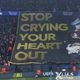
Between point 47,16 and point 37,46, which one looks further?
point 47,16

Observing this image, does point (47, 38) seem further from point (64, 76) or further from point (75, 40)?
point (64, 76)

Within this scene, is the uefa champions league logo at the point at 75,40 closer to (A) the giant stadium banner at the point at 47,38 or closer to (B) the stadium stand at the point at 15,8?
(A) the giant stadium banner at the point at 47,38

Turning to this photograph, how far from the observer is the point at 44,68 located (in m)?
12.8

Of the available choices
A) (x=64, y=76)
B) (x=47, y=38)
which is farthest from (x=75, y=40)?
(x=64, y=76)

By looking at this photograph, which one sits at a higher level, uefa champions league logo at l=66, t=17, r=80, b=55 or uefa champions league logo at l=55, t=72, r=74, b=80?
uefa champions league logo at l=66, t=17, r=80, b=55

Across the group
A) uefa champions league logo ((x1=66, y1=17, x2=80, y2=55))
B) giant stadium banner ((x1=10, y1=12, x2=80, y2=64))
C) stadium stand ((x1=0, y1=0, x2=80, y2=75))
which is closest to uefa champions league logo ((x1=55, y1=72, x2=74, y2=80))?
giant stadium banner ((x1=10, y1=12, x2=80, y2=64))

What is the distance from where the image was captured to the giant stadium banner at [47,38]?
13430 mm

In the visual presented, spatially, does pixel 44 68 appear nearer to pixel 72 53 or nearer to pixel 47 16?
pixel 72 53

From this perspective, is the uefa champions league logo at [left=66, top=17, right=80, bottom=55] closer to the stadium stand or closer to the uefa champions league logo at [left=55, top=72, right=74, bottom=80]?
the stadium stand

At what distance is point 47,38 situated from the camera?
46.8ft

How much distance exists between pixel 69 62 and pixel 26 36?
93.1 inches

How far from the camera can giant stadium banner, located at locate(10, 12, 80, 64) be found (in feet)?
44.1

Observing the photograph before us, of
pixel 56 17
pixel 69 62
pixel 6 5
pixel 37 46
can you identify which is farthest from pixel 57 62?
pixel 6 5

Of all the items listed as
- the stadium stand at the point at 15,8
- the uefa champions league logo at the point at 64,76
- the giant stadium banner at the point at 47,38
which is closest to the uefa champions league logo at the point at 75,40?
the giant stadium banner at the point at 47,38
